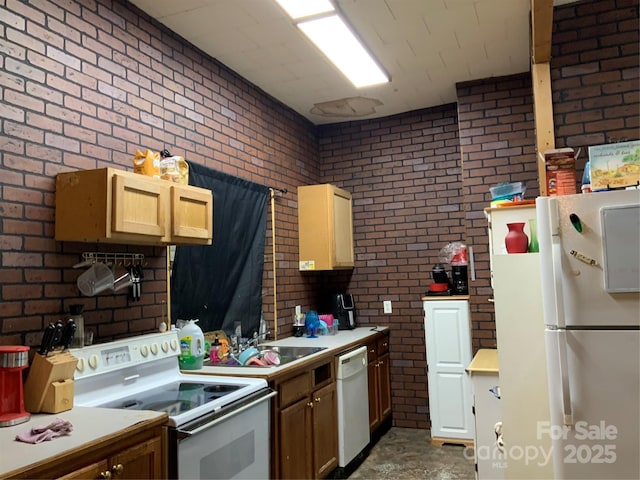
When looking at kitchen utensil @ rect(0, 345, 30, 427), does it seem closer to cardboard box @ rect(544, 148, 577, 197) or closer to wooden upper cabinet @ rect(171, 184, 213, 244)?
wooden upper cabinet @ rect(171, 184, 213, 244)

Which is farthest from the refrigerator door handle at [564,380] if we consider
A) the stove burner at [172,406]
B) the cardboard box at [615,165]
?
the stove burner at [172,406]

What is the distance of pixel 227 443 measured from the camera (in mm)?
2193

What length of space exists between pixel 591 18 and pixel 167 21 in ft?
8.48

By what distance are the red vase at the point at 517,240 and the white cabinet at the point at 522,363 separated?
23 cm

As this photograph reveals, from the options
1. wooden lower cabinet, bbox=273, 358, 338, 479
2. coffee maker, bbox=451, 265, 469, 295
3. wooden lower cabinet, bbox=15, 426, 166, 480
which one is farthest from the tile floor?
wooden lower cabinet, bbox=15, 426, 166, 480

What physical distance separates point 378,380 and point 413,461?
75 centimetres

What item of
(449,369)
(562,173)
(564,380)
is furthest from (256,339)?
(562,173)

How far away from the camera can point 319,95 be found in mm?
4324

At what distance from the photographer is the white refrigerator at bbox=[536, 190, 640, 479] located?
200 centimetres

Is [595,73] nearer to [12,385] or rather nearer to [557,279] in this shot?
[557,279]

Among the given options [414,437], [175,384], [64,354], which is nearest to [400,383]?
[414,437]

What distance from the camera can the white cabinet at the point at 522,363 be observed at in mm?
2486

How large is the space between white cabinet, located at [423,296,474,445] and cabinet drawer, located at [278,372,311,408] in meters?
1.52

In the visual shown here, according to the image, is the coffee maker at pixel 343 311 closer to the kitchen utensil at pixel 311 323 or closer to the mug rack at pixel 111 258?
the kitchen utensil at pixel 311 323
